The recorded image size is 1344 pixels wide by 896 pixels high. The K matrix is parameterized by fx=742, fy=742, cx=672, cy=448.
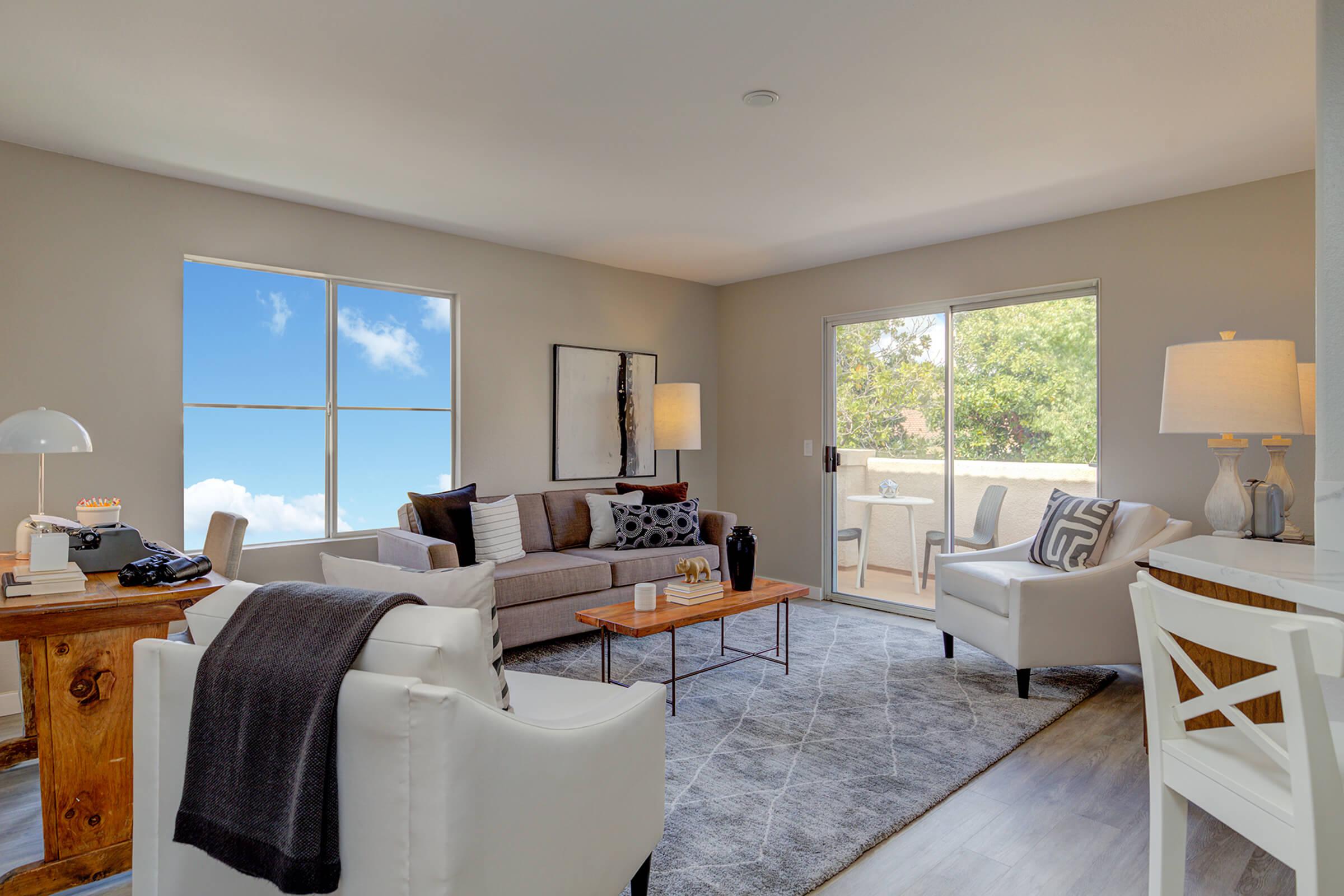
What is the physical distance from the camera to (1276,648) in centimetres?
114

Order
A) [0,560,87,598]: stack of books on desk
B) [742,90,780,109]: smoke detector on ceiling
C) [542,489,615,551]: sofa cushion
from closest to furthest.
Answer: [0,560,87,598]: stack of books on desk < [742,90,780,109]: smoke detector on ceiling < [542,489,615,551]: sofa cushion

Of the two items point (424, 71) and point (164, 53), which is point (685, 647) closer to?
point (424, 71)

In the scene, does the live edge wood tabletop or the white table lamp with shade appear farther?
the white table lamp with shade

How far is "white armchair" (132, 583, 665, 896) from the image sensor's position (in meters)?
1.28

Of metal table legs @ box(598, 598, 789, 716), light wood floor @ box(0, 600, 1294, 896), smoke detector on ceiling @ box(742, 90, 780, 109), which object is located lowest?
light wood floor @ box(0, 600, 1294, 896)

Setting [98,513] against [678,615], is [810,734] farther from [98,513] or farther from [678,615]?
[98,513]

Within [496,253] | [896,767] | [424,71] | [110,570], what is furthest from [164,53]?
[896,767]

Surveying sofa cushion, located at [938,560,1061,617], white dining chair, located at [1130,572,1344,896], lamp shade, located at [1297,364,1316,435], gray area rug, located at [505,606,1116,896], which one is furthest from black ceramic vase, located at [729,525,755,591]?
lamp shade, located at [1297,364,1316,435]

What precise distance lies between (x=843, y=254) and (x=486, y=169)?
2766 mm

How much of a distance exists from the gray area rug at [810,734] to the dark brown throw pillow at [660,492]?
930mm

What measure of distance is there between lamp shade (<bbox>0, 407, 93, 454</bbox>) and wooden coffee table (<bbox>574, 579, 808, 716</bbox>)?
6.46 feet

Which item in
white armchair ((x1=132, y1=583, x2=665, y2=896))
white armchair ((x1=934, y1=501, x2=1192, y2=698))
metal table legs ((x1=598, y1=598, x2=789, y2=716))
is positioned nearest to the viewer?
white armchair ((x1=132, y1=583, x2=665, y2=896))

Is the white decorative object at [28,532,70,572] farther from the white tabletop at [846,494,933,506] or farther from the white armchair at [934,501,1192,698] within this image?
the white tabletop at [846,494,933,506]

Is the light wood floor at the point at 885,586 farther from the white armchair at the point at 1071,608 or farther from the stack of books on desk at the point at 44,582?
the stack of books on desk at the point at 44,582
